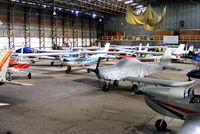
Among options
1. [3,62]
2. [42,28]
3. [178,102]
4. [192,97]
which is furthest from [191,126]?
[42,28]

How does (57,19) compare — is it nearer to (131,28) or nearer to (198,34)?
(131,28)

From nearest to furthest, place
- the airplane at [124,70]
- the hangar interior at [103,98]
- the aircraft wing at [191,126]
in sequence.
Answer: the aircraft wing at [191,126] < the hangar interior at [103,98] < the airplane at [124,70]

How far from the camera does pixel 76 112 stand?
7934 mm

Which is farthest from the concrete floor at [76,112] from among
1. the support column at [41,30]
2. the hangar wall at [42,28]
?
the support column at [41,30]

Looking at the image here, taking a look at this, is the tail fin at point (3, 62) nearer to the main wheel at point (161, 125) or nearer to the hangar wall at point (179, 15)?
the main wheel at point (161, 125)

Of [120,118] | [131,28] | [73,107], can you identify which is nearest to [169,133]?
[120,118]

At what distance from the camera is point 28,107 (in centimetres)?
853

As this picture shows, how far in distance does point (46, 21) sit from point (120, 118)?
103 ft

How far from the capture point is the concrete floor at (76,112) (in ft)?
21.0

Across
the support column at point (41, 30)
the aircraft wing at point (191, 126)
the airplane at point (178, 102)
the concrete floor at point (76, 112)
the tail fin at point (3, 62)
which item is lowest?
the concrete floor at point (76, 112)

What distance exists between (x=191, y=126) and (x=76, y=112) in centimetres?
445

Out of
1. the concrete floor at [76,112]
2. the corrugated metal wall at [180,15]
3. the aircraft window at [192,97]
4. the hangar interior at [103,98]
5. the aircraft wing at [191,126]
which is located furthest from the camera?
the corrugated metal wall at [180,15]

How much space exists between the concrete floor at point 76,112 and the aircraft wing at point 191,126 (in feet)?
4.49

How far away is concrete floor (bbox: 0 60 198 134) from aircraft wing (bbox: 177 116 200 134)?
4.49 ft
